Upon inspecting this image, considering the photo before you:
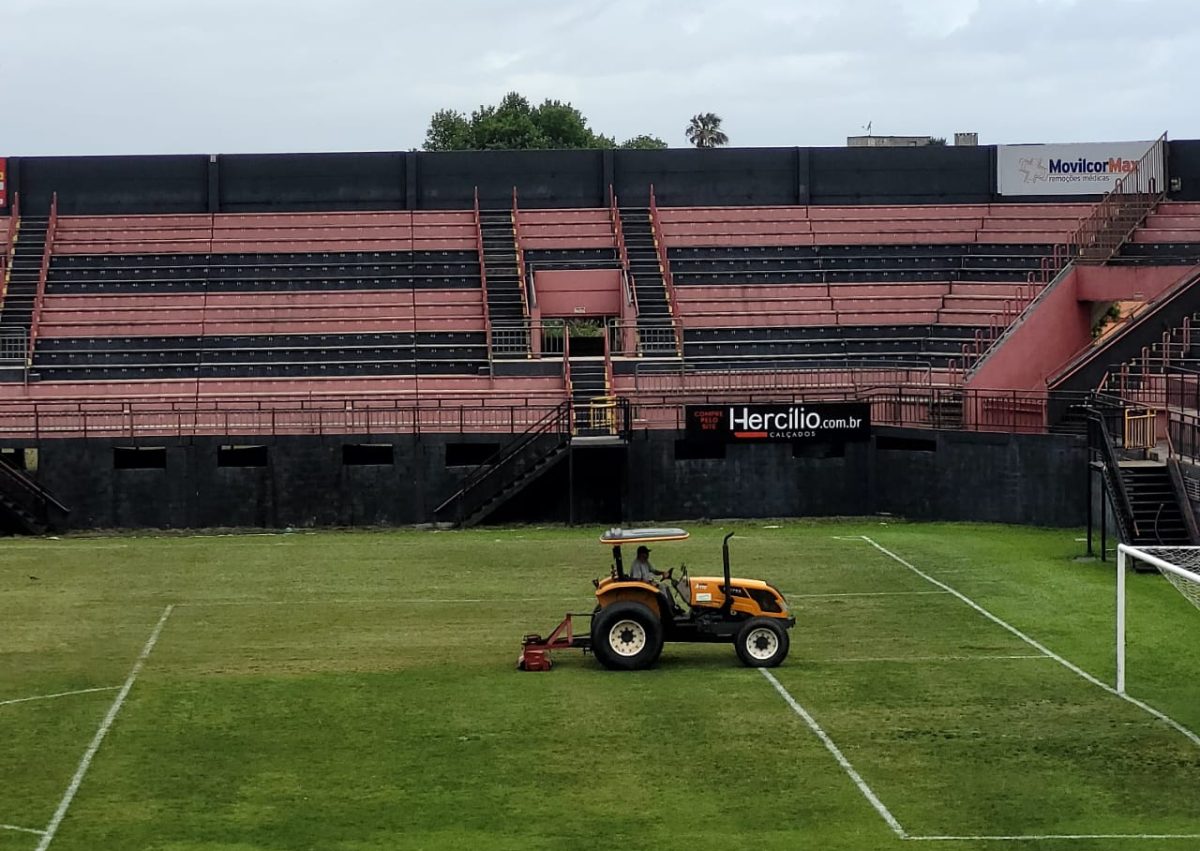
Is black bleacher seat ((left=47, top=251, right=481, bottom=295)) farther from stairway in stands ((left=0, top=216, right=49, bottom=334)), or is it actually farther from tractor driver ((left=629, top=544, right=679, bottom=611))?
tractor driver ((left=629, top=544, right=679, bottom=611))

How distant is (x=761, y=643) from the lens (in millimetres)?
26781

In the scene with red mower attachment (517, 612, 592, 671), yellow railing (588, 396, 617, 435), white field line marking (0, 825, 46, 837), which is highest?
yellow railing (588, 396, 617, 435)

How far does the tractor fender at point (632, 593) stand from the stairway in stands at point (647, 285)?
95.4 feet

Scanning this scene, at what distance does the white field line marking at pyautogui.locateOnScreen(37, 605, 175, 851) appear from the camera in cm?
1850

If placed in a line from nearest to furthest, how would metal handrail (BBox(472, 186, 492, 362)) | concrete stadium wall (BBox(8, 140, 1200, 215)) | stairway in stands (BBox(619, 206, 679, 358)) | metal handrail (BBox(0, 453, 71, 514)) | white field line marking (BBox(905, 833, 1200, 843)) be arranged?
white field line marking (BBox(905, 833, 1200, 843))
metal handrail (BBox(0, 453, 71, 514))
metal handrail (BBox(472, 186, 492, 362))
stairway in stands (BBox(619, 206, 679, 358))
concrete stadium wall (BBox(8, 140, 1200, 215))

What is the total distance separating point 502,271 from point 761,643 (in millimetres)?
33924

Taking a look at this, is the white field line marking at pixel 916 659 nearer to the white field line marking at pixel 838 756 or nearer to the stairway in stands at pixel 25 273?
the white field line marking at pixel 838 756

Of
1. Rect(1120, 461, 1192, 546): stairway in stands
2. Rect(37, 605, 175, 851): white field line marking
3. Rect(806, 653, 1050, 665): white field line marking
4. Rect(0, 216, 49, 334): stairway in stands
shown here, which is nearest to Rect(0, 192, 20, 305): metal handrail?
Rect(0, 216, 49, 334): stairway in stands

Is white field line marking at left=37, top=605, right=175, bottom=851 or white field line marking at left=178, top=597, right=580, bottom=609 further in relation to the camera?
white field line marking at left=178, top=597, right=580, bottom=609

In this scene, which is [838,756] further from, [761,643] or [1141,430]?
[1141,430]

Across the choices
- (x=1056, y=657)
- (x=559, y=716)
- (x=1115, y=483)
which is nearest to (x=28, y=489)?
(x=1115, y=483)

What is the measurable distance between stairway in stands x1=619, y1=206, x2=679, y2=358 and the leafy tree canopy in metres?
70.8

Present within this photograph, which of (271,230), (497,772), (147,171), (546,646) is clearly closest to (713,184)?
(271,230)

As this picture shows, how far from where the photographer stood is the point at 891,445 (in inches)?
1914
